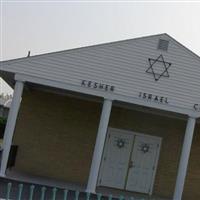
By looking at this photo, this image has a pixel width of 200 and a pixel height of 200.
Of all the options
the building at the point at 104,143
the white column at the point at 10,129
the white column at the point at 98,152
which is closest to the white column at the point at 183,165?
the building at the point at 104,143

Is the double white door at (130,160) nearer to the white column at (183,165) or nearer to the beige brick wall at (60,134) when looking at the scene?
the beige brick wall at (60,134)

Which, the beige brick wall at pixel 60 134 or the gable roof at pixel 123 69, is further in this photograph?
the beige brick wall at pixel 60 134

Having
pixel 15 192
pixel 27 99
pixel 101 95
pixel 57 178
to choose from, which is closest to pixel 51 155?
pixel 57 178

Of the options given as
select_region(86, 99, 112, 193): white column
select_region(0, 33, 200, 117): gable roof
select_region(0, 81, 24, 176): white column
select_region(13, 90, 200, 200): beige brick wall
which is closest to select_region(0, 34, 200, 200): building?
select_region(13, 90, 200, 200): beige brick wall

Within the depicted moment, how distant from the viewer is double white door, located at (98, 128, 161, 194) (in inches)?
816

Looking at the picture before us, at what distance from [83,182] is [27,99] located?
399cm

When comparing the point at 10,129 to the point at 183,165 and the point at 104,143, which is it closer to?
the point at 104,143

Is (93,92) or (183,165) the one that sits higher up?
(93,92)

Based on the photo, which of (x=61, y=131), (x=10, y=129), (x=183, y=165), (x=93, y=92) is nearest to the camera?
(x=10, y=129)

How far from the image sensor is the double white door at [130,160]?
20.7m

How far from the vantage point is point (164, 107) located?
17.5 metres

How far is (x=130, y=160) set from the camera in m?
20.8

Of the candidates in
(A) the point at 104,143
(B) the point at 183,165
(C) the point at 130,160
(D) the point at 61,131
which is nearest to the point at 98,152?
(A) the point at 104,143

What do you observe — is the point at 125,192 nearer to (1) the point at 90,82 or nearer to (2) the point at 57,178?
(2) the point at 57,178
